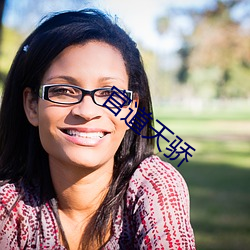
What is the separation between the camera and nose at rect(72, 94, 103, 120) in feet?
5.00

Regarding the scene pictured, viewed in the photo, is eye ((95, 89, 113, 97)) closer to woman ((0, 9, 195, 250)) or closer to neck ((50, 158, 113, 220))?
woman ((0, 9, 195, 250))

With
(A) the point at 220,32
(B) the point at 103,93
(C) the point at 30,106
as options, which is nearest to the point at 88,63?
(B) the point at 103,93

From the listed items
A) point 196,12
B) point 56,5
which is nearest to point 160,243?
point 56,5

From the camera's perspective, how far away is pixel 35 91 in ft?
5.59

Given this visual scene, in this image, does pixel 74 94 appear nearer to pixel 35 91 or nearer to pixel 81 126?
pixel 81 126

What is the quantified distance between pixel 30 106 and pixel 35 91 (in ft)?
0.25

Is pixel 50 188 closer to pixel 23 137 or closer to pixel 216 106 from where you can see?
pixel 23 137

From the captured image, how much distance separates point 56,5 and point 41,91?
31.0 inches

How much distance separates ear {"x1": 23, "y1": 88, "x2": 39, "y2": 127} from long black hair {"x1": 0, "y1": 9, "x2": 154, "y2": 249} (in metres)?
0.03

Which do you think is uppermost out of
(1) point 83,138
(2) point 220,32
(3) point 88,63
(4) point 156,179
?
(2) point 220,32

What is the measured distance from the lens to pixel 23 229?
5.39ft

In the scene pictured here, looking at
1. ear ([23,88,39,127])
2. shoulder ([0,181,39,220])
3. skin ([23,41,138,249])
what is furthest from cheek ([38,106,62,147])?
shoulder ([0,181,39,220])

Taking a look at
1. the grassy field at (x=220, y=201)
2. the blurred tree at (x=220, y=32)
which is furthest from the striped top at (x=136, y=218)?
the blurred tree at (x=220, y=32)

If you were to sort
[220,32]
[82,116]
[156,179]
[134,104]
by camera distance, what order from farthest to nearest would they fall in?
[220,32], [134,104], [156,179], [82,116]
